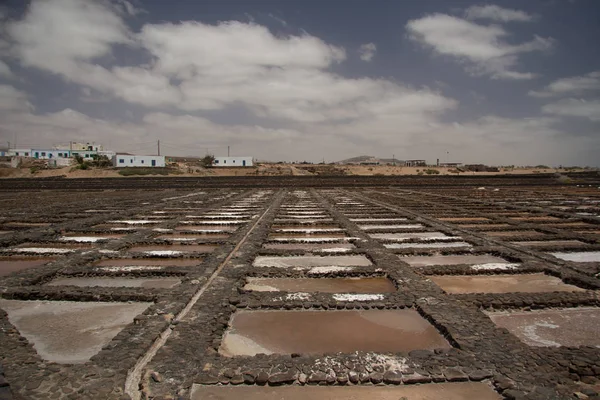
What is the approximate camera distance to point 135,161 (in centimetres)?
6512

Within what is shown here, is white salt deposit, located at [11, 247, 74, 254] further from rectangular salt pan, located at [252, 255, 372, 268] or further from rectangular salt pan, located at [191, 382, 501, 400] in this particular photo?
rectangular salt pan, located at [191, 382, 501, 400]

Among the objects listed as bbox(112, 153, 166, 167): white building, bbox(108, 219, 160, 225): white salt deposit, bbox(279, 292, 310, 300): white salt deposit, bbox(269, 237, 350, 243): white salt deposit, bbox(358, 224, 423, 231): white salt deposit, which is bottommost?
bbox(279, 292, 310, 300): white salt deposit

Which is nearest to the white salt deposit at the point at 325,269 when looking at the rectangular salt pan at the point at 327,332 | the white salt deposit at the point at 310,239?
the rectangular salt pan at the point at 327,332

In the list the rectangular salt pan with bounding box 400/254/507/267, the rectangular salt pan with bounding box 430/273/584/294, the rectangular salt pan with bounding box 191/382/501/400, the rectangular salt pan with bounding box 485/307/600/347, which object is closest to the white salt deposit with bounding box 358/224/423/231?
the rectangular salt pan with bounding box 400/254/507/267

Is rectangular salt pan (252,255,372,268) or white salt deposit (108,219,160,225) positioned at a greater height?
white salt deposit (108,219,160,225)

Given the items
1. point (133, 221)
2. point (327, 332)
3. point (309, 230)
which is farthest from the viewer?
point (133, 221)

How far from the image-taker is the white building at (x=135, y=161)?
6397 centimetres

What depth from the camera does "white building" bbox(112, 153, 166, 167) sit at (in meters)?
64.0

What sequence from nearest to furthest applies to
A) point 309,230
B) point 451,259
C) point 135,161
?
point 451,259 → point 309,230 → point 135,161

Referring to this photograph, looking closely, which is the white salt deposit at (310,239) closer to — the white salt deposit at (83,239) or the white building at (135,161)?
the white salt deposit at (83,239)

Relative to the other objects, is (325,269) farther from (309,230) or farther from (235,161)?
(235,161)

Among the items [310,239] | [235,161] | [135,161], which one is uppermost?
[235,161]

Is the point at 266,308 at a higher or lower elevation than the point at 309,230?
lower

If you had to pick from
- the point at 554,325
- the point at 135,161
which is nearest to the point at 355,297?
the point at 554,325
